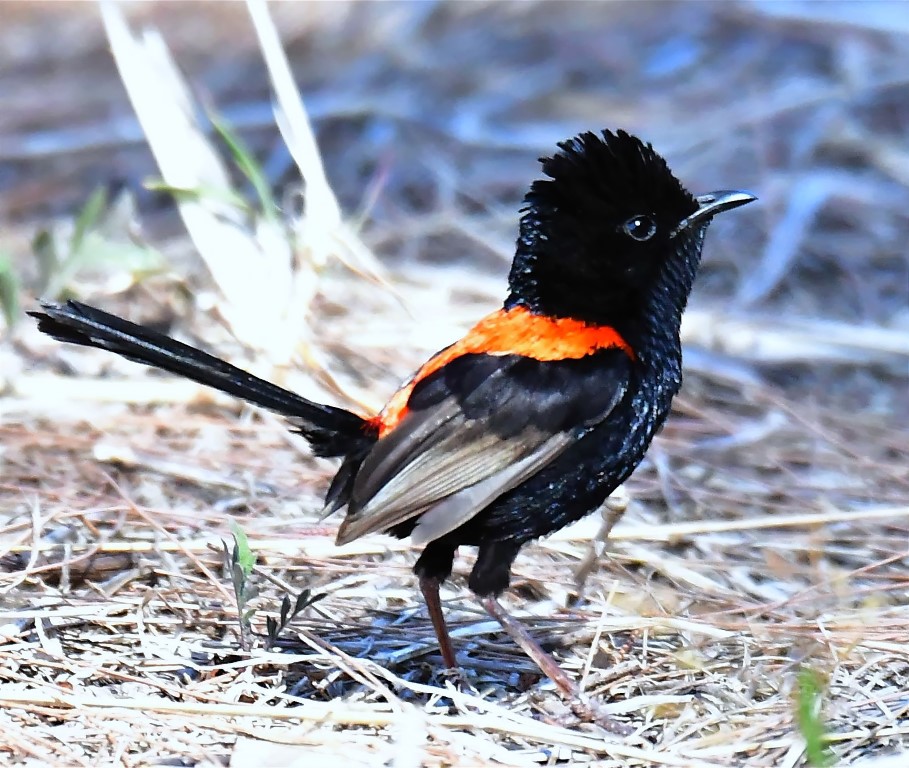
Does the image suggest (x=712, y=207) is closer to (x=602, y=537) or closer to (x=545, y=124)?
(x=602, y=537)

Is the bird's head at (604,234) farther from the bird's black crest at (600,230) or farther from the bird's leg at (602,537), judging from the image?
the bird's leg at (602,537)

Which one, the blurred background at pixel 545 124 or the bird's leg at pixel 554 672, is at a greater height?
the blurred background at pixel 545 124

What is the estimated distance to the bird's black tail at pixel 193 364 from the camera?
3.23 m

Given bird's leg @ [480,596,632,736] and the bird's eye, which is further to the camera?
the bird's eye

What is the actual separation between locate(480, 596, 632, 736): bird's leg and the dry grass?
5 centimetres

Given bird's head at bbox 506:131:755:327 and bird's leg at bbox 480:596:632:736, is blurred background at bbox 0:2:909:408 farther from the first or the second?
bird's leg at bbox 480:596:632:736

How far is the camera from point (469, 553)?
4.36m

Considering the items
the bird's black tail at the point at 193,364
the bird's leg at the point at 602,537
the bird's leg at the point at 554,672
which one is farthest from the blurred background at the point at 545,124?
the bird's leg at the point at 554,672

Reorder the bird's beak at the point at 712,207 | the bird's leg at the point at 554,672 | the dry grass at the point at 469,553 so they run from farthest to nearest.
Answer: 1. the bird's beak at the point at 712,207
2. the bird's leg at the point at 554,672
3. the dry grass at the point at 469,553

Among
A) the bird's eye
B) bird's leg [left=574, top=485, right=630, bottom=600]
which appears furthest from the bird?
bird's leg [left=574, top=485, right=630, bottom=600]

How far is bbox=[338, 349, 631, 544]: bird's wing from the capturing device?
3289 millimetres

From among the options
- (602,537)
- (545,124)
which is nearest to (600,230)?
(602,537)

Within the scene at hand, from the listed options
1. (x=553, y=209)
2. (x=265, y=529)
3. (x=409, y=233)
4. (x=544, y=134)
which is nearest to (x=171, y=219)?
(x=409, y=233)

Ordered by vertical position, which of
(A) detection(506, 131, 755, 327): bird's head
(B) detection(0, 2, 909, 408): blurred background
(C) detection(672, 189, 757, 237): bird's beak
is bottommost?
(A) detection(506, 131, 755, 327): bird's head
